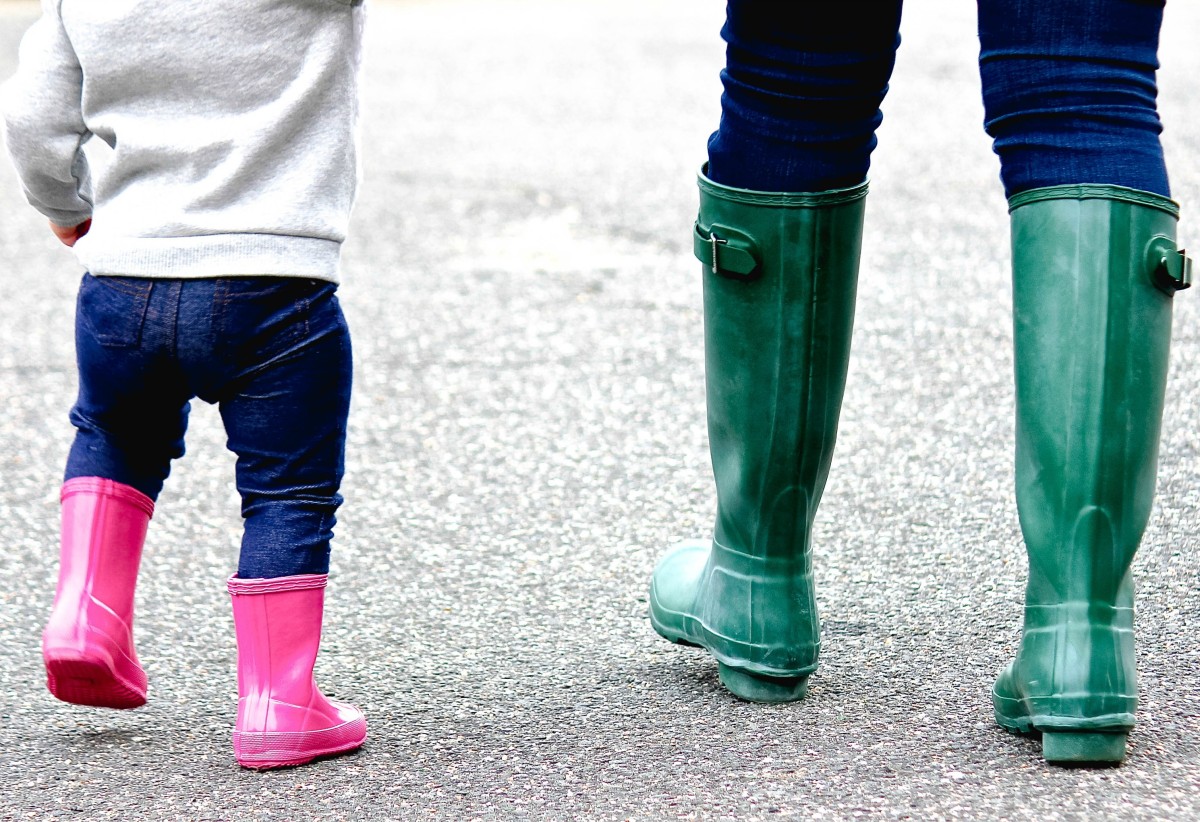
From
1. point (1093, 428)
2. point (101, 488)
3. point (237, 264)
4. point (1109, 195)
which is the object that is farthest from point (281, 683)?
point (1109, 195)

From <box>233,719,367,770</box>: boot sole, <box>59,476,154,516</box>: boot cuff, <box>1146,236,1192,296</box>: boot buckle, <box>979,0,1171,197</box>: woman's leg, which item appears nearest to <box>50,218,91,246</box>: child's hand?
<box>59,476,154,516</box>: boot cuff

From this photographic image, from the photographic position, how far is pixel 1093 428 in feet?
4.83

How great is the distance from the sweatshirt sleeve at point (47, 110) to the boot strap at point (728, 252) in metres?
0.70

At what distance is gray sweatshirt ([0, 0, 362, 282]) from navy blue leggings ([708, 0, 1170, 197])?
0.43 m

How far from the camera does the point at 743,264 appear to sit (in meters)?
1.69

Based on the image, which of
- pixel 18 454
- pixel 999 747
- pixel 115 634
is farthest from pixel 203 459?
pixel 999 747

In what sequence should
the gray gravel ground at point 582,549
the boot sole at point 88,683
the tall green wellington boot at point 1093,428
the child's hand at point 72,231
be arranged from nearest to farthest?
the tall green wellington boot at point 1093,428
the gray gravel ground at point 582,549
the boot sole at point 88,683
the child's hand at point 72,231

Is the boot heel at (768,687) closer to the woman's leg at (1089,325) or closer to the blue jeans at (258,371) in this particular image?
the woman's leg at (1089,325)

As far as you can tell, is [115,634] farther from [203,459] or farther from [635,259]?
[635,259]

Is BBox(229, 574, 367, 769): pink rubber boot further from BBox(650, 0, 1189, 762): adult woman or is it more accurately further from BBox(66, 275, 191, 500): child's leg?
BBox(650, 0, 1189, 762): adult woman

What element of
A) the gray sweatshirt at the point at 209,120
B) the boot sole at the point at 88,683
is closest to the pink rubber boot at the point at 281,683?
the boot sole at the point at 88,683

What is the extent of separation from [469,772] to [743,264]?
0.60 m

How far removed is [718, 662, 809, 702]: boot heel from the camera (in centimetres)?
176

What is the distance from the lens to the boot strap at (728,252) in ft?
5.53
